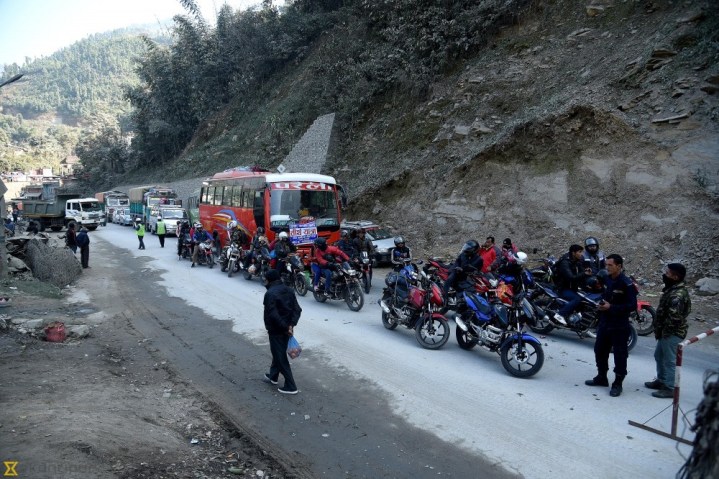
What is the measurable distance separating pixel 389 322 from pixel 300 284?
4.29 meters

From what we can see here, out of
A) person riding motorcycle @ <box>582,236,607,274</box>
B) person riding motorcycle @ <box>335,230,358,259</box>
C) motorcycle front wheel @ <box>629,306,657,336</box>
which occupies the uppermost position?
person riding motorcycle @ <box>582,236,607,274</box>

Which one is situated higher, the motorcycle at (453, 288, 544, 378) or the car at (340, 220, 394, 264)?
the car at (340, 220, 394, 264)

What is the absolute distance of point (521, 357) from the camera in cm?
709

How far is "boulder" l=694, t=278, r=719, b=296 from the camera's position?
1087 cm

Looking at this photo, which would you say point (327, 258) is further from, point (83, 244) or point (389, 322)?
point (83, 244)

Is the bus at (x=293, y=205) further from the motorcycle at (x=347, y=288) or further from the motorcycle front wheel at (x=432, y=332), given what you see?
the motorcycle front wheel at (x=432, y=332)

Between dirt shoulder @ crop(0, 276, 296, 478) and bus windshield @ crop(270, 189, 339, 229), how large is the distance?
23.9 feet

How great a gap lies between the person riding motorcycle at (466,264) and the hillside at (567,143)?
609cm

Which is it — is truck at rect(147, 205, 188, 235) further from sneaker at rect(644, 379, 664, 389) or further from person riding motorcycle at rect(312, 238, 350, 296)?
sneaker at rect(644, 379, 664, 389)

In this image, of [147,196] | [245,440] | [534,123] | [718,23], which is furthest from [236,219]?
[147,196]

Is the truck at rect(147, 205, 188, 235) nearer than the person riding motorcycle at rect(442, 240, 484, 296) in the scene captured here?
No

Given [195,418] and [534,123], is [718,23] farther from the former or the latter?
[195,418]

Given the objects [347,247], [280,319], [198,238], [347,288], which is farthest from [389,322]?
[198,238]

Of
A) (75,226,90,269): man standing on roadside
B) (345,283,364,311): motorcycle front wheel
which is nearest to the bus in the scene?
(345,283,364,311): motorcycle front wheel
